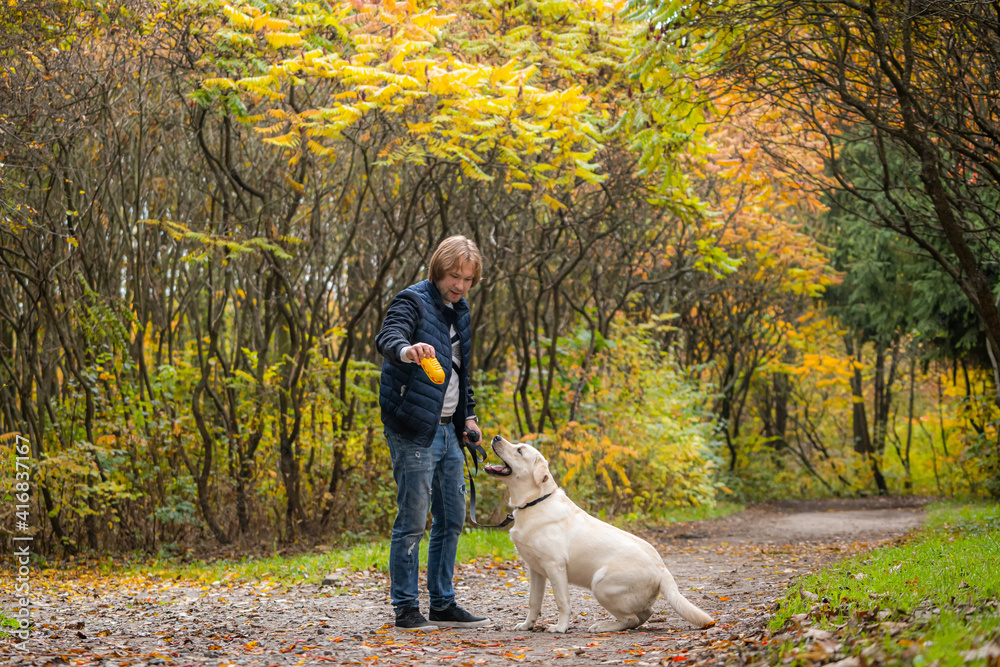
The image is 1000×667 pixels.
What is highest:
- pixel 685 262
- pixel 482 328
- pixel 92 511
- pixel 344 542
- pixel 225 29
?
pixel 225 29

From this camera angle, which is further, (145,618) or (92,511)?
(92,511)

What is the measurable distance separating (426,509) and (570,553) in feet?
3.13

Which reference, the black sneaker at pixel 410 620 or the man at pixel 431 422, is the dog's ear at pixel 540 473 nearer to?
the man at pixel 431 422

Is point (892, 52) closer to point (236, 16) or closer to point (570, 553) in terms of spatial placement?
point (570, 553)

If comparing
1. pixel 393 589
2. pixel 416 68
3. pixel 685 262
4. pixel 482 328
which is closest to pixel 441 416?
pixel 393 589

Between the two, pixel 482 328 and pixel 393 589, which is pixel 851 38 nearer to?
pixel 393 589

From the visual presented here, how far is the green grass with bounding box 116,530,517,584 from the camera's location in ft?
27.1

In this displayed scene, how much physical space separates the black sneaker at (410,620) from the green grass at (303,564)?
2.56m

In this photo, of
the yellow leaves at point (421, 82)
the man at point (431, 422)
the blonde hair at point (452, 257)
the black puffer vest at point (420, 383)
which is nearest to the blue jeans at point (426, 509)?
the man at point (431, 422)

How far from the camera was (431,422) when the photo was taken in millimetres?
5273

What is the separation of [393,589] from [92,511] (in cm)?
561

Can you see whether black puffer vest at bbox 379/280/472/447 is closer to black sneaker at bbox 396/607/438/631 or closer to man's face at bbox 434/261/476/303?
man's face at bbox 434/261/476/303

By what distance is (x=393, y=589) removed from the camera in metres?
5.48

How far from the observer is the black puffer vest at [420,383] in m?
5.24
